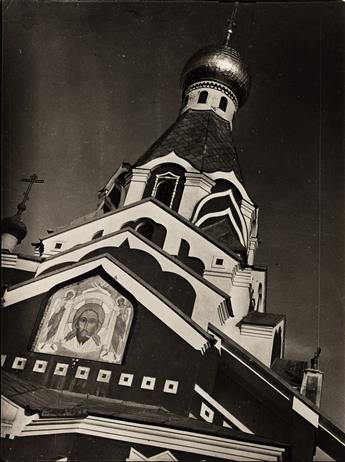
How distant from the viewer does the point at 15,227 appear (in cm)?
1203

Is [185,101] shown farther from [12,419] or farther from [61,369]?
[12,419]

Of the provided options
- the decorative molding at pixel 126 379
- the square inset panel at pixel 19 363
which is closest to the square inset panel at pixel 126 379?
the decorative molding at pixel 126 379

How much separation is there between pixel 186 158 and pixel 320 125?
18.2ft

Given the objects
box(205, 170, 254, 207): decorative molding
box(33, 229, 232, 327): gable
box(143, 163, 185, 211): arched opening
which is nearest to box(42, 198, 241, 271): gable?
box(33, 229, 232, 327): gable

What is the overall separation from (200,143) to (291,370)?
6998 mm

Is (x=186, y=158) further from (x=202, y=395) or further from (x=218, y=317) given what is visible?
(x=202, y=395)

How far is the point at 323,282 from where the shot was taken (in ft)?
27.1

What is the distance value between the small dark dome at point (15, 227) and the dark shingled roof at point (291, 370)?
5938mm

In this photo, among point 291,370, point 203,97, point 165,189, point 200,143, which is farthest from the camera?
point 203,97

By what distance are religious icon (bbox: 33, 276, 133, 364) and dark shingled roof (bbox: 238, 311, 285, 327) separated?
3114mm

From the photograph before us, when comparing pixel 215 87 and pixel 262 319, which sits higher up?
pixel 215 87

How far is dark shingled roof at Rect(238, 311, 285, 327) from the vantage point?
33.0 feet

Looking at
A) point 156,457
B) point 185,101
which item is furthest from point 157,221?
point 185,101

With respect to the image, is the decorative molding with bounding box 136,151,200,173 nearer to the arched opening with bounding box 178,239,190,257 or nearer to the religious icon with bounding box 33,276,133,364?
the arched opening with bounding box 178,239,190,257
